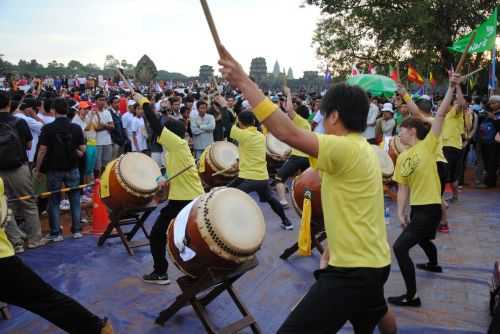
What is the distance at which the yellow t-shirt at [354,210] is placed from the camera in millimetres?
2541

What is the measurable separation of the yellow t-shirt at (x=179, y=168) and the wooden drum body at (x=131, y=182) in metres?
0.61

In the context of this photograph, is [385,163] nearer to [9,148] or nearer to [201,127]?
[201,127]

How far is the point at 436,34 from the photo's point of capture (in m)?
16.0

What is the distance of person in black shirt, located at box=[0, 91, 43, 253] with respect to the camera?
5.72 m

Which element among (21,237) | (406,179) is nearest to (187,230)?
(406,179)

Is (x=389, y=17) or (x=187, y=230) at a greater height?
(x=389, y=17)

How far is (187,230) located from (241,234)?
396 mm

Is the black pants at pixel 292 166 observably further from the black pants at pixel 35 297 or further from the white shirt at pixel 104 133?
the black pants at pixel 35 297

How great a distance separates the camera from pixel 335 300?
8.25 feet

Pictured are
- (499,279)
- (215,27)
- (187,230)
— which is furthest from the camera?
(499,279)

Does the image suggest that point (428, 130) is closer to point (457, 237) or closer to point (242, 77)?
point (457, 237)

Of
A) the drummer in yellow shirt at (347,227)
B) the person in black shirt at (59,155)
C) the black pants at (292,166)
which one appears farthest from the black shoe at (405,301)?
the person in black shirt at (59,155)

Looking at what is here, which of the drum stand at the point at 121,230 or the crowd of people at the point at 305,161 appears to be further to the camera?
the drum stand at the point at 121,230

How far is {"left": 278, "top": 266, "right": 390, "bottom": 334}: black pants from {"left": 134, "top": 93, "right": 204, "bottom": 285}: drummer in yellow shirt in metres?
2.70
